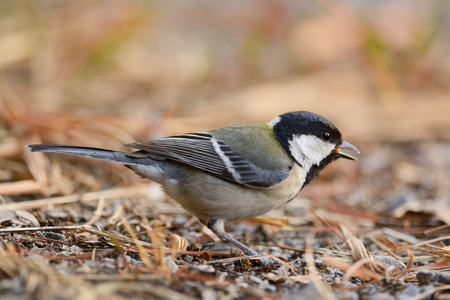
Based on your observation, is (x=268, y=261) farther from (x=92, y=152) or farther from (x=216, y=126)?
(x=216, y=126)

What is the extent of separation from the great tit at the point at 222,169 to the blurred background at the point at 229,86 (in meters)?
0.72

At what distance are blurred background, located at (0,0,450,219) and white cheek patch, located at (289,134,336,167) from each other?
832mm

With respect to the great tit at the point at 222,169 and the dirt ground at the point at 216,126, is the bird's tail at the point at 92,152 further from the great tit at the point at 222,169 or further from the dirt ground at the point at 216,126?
the dirt ground at the point at 216,126

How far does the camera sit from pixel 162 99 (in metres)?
4.66

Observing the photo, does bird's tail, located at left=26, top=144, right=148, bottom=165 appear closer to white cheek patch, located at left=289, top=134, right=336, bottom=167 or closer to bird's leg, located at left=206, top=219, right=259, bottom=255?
bird's leg, located at left=206, top=219, right=259, bottom=255

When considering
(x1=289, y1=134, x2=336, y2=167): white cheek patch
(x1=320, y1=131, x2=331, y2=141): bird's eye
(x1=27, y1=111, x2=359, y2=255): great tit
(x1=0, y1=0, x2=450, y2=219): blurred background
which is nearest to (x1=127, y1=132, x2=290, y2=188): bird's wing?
(x1=27, y1=111, x2=359, y2=255): great tit

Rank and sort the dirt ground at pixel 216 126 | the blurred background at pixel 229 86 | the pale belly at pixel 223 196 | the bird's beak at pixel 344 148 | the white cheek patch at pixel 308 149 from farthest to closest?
the blurred background at pixel 229 86
the bird's beak at pixel 344 148
the white cheek patch at pixel 308 149
the pale belly at pixel 223 196
the dirt ground at pixel 216 126

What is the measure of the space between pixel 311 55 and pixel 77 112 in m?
2.63

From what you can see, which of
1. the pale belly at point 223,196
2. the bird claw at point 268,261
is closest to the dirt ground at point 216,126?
the bird claw at point 268,261

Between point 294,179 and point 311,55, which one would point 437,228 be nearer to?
point 294,179

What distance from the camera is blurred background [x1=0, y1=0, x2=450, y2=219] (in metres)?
3.41

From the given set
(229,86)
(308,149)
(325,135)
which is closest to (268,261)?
(308,149)

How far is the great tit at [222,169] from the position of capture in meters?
2.37

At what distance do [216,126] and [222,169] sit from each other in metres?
1.56
